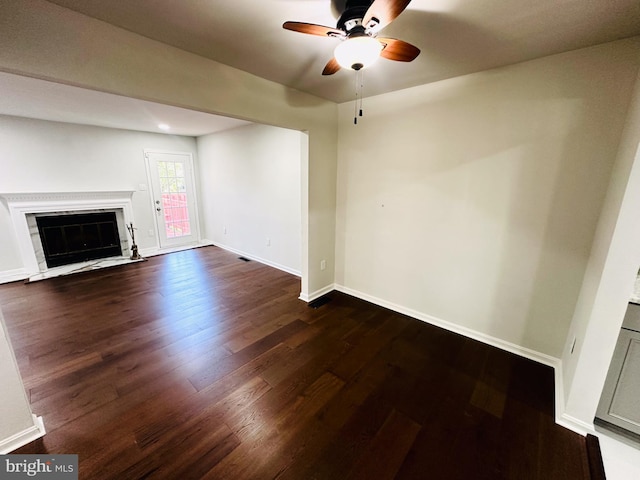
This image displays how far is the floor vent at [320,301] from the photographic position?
315cm

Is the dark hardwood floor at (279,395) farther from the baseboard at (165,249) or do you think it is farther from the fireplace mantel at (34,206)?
the baseboard at (165,249)

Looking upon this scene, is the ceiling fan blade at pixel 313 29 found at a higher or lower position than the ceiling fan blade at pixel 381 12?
higher

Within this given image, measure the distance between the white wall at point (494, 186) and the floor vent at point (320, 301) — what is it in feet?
2.22

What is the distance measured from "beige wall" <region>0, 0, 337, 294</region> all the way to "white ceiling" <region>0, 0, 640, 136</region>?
0.09m

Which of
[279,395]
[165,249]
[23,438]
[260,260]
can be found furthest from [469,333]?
[165,249]

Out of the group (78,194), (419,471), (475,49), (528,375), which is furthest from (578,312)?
(78,194)

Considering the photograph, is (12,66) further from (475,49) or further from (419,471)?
(419,471)

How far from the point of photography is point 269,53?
1.89m

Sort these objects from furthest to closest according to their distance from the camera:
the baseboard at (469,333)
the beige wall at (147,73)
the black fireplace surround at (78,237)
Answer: the black fireplace surround at (78,237) < the baseboard at (469,333) < the beige wall at (147,73)

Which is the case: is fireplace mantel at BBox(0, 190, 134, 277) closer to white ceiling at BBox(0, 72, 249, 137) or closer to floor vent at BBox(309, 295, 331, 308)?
white ceiling at BBox(0, 72, 249, 137)

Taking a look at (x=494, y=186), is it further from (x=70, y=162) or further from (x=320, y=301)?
(x=70, y=162)

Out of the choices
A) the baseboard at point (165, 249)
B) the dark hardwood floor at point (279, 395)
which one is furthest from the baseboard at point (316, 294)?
the baseboard at point (165, 249)

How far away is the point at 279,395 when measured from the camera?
1.83m

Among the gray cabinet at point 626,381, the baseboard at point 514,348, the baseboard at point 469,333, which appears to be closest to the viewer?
the gray cabinet at point 626,381
